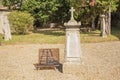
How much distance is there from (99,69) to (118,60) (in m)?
2.42

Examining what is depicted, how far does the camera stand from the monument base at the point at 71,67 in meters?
10.9

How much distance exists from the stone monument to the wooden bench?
87 centimetres

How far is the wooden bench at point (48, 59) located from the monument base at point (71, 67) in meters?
0.82

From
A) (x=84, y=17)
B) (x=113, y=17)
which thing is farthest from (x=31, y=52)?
(x=113, y=17)

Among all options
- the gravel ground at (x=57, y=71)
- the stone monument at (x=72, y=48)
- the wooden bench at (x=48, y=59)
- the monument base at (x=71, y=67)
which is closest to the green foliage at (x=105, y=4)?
the gravel ground at (x=57, y=71)

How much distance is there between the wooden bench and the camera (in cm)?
1173

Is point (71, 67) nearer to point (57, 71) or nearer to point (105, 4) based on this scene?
point (57, 71)

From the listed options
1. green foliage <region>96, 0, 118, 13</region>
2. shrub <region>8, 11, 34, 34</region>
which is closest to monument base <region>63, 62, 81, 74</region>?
green foliage <region>96, 0, 118, 13</region>

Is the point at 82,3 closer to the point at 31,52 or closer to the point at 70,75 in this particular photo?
the point at 31,52

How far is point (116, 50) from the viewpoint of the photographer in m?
17.0

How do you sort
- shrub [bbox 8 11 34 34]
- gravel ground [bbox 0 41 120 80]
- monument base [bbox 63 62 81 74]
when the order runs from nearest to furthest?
1. gravel ground [bbox 0 41 120 80]
2. monument base [bbox 63 62 81 74]
3. shrub [bbox 8 11 34 34]

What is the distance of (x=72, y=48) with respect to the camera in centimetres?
1112

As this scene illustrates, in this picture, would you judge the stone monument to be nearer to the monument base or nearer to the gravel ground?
the monument base

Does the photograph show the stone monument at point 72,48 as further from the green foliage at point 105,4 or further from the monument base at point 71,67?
the green foliage at point 105,4
